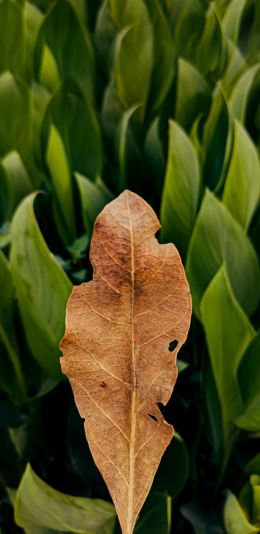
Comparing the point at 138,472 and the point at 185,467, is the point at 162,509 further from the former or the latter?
the point at 138,472

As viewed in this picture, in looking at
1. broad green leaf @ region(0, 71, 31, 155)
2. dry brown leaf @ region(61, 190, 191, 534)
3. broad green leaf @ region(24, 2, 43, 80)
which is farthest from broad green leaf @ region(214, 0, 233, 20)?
dry brown leaf @ region(61, 190, 191, 534)

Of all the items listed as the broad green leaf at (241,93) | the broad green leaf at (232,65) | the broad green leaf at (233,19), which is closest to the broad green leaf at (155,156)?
the broad green leaf at (241,93)

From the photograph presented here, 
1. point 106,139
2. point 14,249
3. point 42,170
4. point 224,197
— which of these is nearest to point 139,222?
point 14,249

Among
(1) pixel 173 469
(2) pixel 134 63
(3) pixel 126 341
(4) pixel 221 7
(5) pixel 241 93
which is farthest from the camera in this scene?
(4) pixel 221 7

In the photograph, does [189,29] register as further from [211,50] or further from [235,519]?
[235,519]

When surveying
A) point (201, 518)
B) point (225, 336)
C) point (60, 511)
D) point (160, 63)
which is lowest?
point (201, 518)

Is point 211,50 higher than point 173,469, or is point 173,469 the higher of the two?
point 211,50

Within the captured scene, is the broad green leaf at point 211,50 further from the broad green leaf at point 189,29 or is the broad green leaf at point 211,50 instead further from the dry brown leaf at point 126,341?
the dry brown leaf at point 126,341

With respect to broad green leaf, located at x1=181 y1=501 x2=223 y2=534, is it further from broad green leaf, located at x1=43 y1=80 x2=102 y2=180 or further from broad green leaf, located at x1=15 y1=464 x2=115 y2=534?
broad green leaf, located at x1=43 y1=80 x2=102 y2=180

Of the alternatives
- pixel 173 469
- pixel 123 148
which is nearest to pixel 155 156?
pixel 123 148
